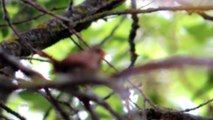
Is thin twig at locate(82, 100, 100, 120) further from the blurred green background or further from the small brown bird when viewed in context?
the blurred green background

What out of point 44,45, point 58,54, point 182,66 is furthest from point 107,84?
point 58,54

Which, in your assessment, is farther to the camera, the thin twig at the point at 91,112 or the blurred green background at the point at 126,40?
the blurred green background at the point at 126,40

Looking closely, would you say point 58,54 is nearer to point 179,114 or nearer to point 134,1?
point 134,1

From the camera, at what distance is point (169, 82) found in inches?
15.9

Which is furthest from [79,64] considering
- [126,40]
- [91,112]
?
[126,40]

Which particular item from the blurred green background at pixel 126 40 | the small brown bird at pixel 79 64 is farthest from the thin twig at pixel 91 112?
the blurred green background at pixel 126 40

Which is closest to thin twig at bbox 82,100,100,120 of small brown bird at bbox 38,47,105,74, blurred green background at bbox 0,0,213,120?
small brown bird at bbox 38,47,105,74

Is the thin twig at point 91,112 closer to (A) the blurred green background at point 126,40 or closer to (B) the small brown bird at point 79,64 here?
(B) the small brown bird at point 79,64

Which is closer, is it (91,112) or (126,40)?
(91,112)

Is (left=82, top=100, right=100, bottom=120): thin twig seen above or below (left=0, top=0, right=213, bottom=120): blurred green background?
below

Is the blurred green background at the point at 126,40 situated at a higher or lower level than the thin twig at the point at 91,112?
higher

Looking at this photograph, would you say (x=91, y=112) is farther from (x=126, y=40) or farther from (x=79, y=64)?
(x=126, y=40)

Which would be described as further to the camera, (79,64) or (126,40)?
(126,40)

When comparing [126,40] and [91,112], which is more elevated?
[126,40]
